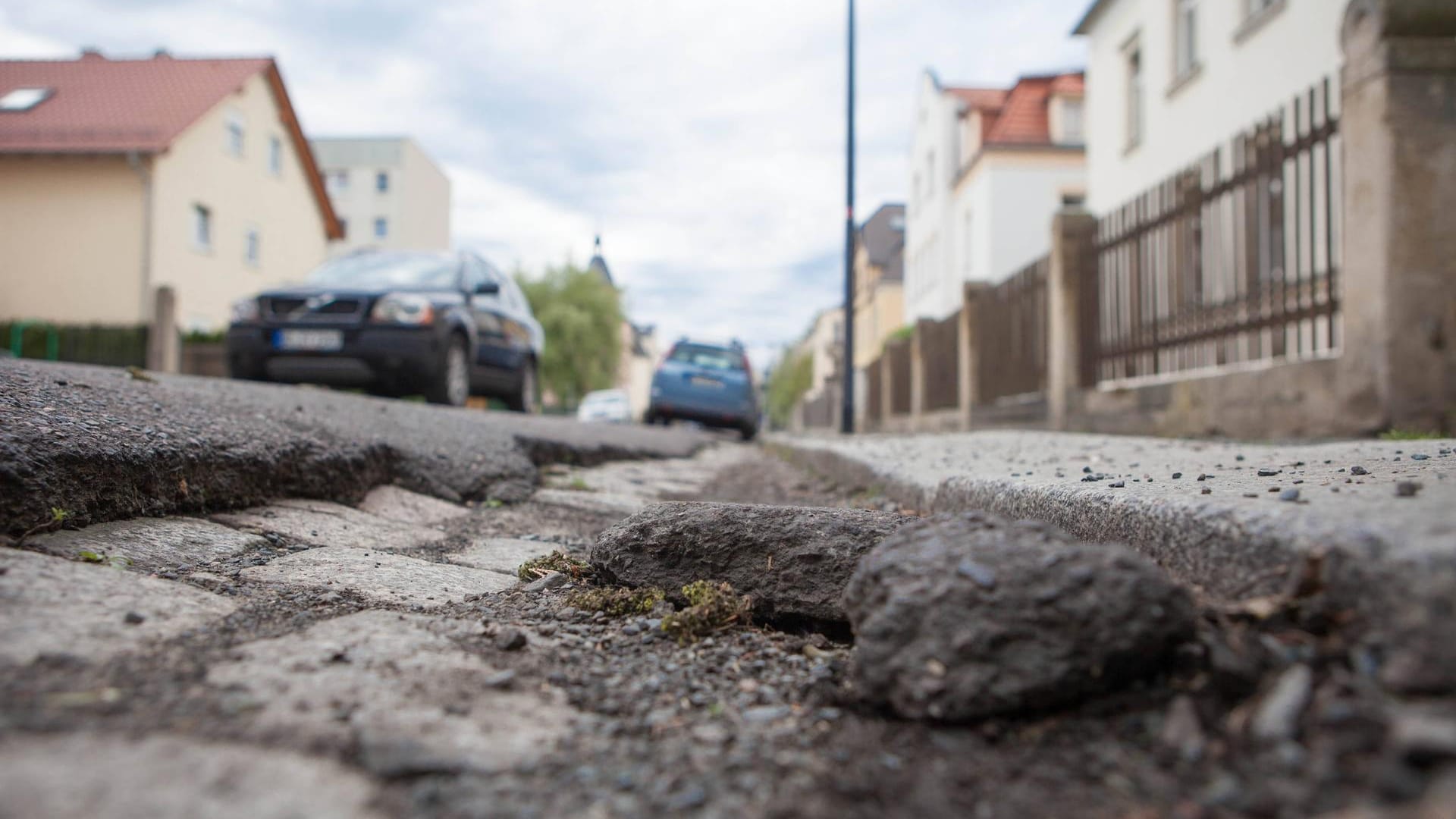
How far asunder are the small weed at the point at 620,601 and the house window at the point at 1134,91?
44.6 feet

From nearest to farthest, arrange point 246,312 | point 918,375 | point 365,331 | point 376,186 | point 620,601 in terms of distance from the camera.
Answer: point 620,601
point 365,331
point 246,312
point 918,375
point 376,186

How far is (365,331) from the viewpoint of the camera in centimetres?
770

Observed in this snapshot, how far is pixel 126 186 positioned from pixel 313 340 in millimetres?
15802

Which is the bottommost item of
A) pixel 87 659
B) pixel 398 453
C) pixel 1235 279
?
pixel 87 659

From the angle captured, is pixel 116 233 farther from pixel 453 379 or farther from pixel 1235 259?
pixel 1235 259

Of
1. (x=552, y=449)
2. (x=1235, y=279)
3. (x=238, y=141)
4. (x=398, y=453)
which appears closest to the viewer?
(x=398, y=453)

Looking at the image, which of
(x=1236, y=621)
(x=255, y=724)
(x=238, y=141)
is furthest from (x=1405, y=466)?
(x=238, y=141)

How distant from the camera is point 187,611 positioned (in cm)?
154

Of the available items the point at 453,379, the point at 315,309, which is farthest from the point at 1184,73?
the point at 315,309

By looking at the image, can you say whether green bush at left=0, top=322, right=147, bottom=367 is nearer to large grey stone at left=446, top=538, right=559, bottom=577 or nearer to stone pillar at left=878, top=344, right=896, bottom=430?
stone pillar at left=878, top=344, right=896, bottom=430

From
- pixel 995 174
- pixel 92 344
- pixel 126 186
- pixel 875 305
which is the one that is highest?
pixel 995 174

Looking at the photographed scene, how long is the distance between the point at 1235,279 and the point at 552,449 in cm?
455

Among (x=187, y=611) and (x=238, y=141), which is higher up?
(x=238, y=141)

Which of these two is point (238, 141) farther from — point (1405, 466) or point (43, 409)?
point (1405, 466)
